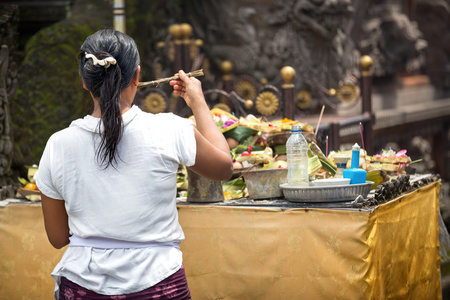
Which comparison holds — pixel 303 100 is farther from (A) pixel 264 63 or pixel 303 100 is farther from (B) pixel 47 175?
(B) pixel 47 175

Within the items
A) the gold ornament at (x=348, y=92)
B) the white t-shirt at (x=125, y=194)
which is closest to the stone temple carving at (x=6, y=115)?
the white t-shirt at (x=125, y=194)

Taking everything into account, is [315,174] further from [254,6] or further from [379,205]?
[254,6]

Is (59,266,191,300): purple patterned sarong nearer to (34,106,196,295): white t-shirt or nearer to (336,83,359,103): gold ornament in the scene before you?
(34,106,196,295): white t-shirt

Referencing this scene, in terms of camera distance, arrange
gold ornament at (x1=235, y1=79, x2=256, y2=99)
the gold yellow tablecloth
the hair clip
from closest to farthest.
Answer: the hair clip < the gold yellow tablecloth < gold ornament at (x1=235, y1=79, x2=256, y2=99)

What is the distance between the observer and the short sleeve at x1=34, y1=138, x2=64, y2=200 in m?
1.92

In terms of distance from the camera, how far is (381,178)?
345cm

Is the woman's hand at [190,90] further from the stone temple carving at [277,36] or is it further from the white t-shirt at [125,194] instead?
the stone temple carving at [277,36]

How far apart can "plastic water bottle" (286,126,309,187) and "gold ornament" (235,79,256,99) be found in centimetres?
408

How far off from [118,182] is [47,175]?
223mm

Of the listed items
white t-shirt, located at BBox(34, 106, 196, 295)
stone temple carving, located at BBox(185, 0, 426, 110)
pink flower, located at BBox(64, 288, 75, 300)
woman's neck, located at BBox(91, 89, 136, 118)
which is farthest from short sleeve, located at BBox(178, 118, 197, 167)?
stone temple carving, located at BBox(185, 0, 426, 110)

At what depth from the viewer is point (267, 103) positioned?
5406 mm

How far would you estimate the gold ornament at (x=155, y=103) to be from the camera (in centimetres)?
589

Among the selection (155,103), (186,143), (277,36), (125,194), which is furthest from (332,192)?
(277,36)

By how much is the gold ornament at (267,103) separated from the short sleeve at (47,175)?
3548 mm
